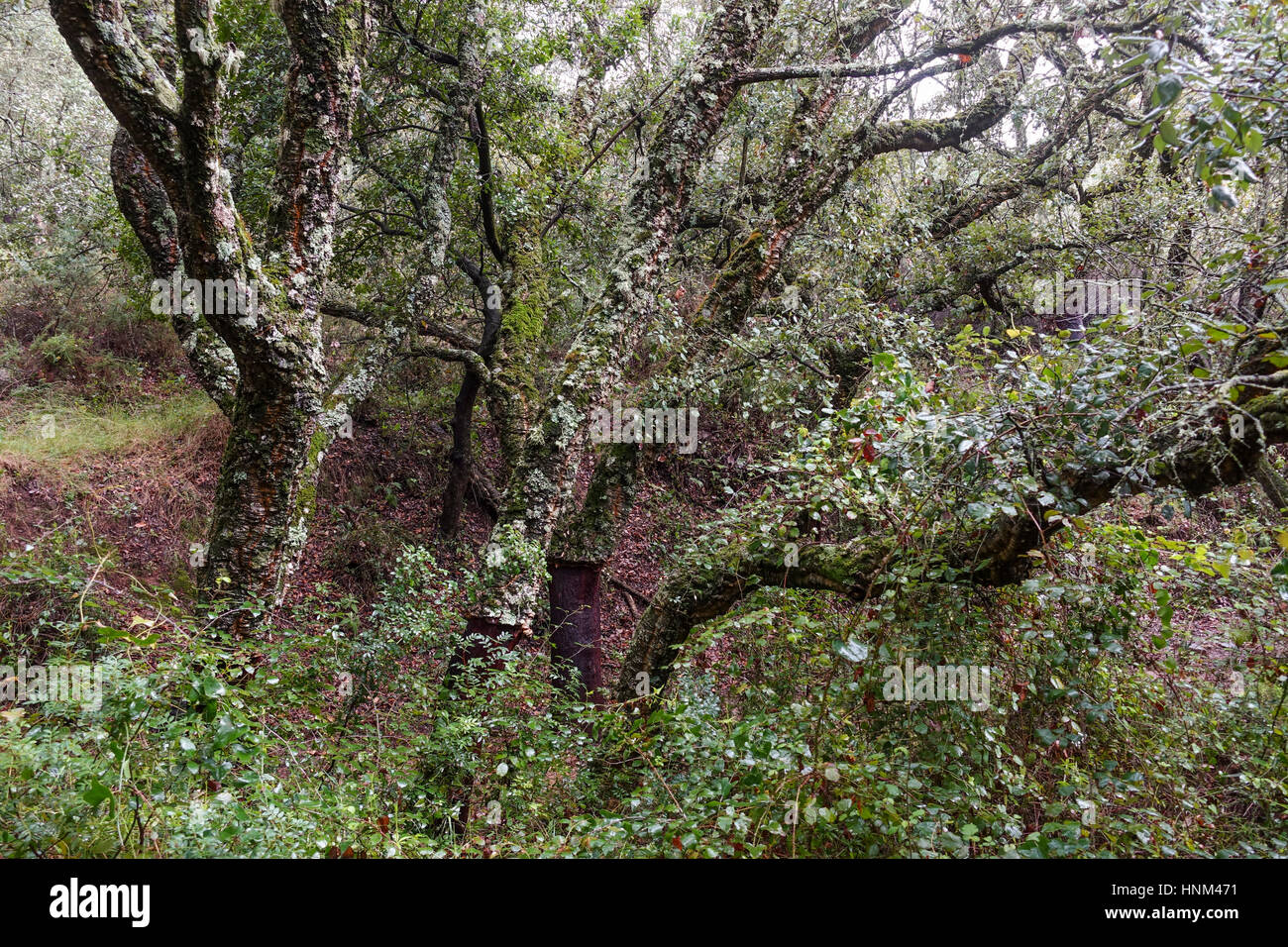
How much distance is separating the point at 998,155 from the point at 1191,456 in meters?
7.31

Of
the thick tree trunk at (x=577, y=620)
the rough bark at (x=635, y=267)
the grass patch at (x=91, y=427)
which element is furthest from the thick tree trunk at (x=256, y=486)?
the grass patch at (x=91, y=427)

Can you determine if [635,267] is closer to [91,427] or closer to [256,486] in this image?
[256,486]

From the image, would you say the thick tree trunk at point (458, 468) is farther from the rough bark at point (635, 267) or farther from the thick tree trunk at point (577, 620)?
the thick tree trunk at point (577, 620)

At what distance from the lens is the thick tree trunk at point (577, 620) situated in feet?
18.3

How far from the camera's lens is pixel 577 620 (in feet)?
18.6

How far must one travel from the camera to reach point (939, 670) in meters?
3.01

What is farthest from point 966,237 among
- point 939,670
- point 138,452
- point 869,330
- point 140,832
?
point 138,452

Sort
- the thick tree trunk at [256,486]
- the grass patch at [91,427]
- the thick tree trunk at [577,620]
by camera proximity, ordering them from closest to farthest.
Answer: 1. the thick tree trunk at [256,486]
2. the thick tree trunk at [577,620]
3. the grass patch at [91,427]

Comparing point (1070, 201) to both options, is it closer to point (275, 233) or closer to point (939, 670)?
point (939, 670)

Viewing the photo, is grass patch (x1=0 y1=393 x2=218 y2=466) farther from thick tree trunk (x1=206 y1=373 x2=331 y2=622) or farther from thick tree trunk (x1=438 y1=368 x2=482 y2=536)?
thick tree trunk (x1=206 y1=373 x2=331 y2=622)

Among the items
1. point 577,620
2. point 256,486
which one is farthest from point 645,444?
point 256,486

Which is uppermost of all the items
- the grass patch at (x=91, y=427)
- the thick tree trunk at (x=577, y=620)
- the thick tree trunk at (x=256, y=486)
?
the grass patch at (x=91, y=427)

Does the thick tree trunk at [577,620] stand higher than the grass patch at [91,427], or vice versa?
the grass patch at [91,427]

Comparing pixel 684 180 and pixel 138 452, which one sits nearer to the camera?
A: pixel 684 180
